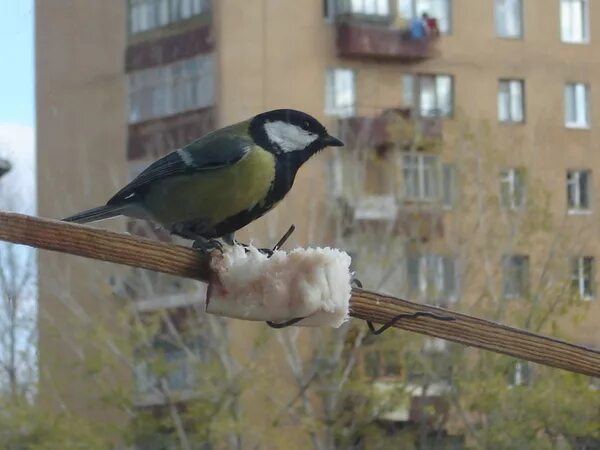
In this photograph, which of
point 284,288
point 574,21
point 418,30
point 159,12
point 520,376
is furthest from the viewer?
point 574,21

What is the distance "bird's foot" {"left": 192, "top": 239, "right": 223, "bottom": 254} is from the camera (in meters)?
0.93

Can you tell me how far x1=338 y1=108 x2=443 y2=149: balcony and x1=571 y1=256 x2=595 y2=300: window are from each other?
0.94 m

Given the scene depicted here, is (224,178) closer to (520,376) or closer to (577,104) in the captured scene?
(520,376)

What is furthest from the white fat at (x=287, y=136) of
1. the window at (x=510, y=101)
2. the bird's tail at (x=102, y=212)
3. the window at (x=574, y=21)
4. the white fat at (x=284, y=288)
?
the window at (x=574, y=21)

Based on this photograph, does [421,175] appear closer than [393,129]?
No

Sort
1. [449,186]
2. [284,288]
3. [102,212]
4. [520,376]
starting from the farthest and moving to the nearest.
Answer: [449,186] → [520,376] → [102,212] → [284,288]

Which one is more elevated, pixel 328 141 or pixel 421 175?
pixel 421 175

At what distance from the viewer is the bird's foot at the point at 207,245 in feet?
3.04

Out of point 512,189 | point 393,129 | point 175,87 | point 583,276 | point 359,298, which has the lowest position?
point 583,276

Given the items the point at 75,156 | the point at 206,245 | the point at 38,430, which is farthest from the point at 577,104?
the point at 206,245

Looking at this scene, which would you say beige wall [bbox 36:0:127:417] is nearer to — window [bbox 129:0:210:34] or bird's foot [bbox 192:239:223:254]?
window [bbox 129:0:210:34]

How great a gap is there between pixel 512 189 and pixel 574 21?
3.22 feet

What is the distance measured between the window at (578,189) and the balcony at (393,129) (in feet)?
2.42

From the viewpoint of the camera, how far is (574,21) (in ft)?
23.5
